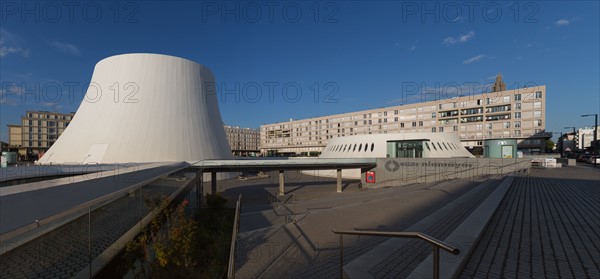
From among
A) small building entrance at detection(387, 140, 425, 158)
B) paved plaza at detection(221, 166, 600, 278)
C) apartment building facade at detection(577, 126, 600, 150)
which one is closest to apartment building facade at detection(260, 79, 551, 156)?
small building entrance at detection(387, 140, 425, 158)

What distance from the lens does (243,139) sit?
448 feet

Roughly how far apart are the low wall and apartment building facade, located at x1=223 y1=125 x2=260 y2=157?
99099 millimetres

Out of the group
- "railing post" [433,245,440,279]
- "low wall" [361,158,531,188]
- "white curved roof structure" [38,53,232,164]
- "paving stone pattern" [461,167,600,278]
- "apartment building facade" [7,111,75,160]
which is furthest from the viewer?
"apartment building facade" [7,111,75,160]

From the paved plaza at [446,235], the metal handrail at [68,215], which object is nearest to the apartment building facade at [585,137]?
the paved plaza at [446,235]

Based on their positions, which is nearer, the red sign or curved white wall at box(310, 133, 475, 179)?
the red sign

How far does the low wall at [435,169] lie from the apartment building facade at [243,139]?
99.1 meters

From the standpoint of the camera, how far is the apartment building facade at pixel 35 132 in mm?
68812

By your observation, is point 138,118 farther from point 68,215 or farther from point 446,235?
point 446,235

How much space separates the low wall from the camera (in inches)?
854

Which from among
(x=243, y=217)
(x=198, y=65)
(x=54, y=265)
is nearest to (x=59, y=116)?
(x=198, y=65)

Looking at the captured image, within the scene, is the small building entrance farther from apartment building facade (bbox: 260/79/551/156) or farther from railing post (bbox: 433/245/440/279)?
railing post (bbox: 433/245/440/279)

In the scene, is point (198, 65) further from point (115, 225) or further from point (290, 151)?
point (290, 151)

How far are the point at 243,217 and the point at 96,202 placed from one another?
7218 millimetres

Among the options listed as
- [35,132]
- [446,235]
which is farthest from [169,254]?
[35,132]
